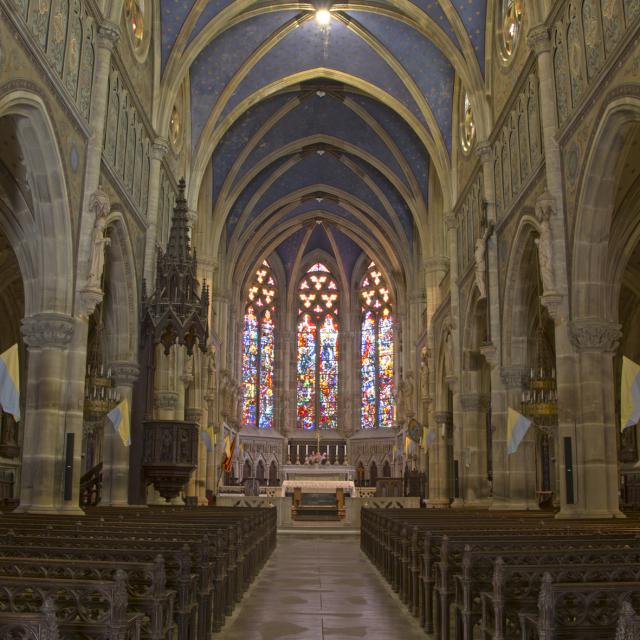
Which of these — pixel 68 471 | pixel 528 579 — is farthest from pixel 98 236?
pixel 528 579

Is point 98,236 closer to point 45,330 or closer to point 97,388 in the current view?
point 45,330

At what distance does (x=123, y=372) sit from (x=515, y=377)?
10069 millimetres

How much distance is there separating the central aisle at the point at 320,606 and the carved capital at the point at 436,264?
1934 centimetres

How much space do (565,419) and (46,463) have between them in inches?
384

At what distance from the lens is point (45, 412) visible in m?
15.1

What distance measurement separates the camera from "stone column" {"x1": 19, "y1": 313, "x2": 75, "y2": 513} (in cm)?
1485

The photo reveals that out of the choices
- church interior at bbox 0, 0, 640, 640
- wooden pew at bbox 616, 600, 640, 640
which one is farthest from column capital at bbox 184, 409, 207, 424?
wooden pew at bbox 616, 600, 640, 640

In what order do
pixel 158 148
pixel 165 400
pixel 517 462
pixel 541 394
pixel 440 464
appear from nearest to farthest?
pixel 541 394 → pixel 517 462 → pixel 158 148 → pixel 165 400 → pixel 440 464

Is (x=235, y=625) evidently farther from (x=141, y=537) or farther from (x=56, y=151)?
(x=56, y=151)

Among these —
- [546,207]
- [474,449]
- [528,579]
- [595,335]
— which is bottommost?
[528,579]

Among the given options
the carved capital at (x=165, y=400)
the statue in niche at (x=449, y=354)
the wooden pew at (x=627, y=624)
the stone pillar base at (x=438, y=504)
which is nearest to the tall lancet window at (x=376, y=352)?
the stone pillar base at (x=438, y=504)

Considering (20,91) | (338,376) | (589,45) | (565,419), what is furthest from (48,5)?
(338,376)

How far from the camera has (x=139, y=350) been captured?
A: 21219mm

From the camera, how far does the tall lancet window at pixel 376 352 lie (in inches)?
1893
